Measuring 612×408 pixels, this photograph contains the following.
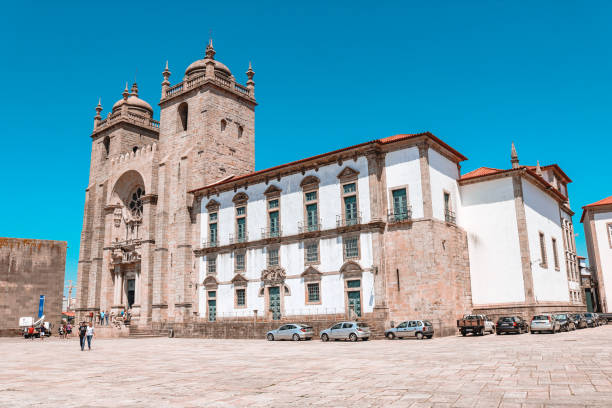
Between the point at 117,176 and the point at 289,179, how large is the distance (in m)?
21.2

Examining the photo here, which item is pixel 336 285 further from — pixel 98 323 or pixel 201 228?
pixel 98 323

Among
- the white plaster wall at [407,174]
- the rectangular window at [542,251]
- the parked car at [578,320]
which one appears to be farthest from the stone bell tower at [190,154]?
the parked car at [578,320]

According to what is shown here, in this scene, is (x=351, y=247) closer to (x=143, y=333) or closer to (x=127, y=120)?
(x=143, y=333)

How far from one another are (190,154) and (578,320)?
31635 millimetres

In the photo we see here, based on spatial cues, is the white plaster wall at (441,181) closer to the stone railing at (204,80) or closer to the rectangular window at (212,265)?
the rectangular window at (212,265)


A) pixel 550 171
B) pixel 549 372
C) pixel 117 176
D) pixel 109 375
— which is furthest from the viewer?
pixel 117 176

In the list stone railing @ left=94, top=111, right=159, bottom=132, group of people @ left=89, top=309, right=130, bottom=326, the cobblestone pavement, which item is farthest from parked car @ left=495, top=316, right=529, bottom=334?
stone railing @ left=94, top=111, right=159, bottom=132

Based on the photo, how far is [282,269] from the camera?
3491 cm

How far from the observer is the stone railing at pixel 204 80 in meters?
43.9

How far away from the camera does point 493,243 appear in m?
33.3

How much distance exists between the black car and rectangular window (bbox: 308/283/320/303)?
15.8m

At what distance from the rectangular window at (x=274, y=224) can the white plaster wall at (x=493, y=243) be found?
13.2 m

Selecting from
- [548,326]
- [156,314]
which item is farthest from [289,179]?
[548,326]

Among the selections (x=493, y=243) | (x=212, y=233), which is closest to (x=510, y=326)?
(x=493, y=243)
